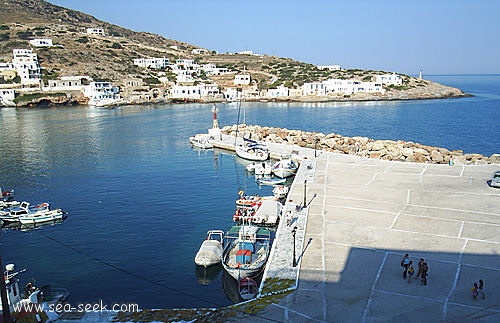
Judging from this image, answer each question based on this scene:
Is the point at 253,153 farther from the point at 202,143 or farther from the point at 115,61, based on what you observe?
the point at 115,61

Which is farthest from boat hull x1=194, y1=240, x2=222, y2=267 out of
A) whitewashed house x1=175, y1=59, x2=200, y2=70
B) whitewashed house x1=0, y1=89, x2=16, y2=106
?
whitewashed house x1=175, y1=59, x2=200, y2=70

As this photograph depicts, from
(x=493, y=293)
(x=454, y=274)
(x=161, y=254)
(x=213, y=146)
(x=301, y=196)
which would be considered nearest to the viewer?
(x=493, y=293)

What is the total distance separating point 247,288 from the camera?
658 inches

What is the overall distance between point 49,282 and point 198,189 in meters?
15.5

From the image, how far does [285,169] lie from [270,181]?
6.00 ft

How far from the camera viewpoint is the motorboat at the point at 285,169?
34906 millimetres

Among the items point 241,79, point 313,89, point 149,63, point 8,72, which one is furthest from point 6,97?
point 313,89

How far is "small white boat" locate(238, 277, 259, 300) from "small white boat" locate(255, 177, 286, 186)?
17.1m

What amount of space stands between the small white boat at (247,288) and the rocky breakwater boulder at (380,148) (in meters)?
21.8

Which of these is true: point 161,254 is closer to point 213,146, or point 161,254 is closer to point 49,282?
point 49,282

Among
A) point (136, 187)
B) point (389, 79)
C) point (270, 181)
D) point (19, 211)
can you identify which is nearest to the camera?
point (19, 211)

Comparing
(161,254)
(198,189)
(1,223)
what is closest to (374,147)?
(198,189)

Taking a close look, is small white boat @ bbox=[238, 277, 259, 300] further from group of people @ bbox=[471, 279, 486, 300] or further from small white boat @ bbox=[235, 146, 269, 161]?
small white boat @ bbox=[235, 146, 269, 161]

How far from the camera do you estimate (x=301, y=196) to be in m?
24.8
